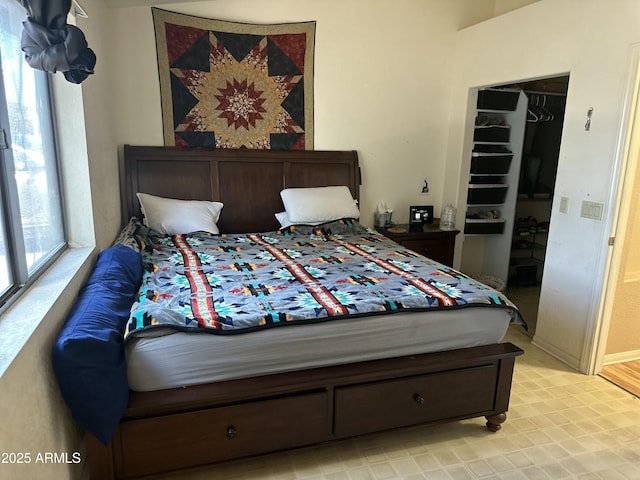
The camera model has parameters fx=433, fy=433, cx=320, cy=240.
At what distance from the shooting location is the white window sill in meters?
1.25

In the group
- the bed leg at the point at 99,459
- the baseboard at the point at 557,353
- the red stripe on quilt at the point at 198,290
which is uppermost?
the red stripe on quilt at the point at 198,290

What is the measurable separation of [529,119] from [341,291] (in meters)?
3.07

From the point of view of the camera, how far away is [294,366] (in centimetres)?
183

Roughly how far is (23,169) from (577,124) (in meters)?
3.02

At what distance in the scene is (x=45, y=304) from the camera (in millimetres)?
1510

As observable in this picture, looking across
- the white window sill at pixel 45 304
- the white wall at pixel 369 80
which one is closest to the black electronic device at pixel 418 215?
the white wall at pixel 369 80

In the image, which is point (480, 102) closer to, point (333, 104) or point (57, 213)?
point (333, 104)

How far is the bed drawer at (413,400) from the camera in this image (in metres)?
1.91

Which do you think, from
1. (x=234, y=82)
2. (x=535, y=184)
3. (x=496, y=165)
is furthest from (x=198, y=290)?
(x=535, y=184)

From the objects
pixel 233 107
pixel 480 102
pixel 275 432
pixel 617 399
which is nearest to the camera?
pixel 275 432

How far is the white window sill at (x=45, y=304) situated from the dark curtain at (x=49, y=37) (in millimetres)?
805

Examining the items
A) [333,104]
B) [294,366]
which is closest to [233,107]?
[333,104]

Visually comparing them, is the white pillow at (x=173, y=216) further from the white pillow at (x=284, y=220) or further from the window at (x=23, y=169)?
the window at (x=23, y=169)

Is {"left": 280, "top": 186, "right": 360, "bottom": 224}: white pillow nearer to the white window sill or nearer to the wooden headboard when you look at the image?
the wooden headboard
